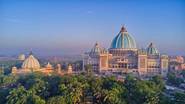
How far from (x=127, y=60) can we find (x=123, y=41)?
1769 millimetres

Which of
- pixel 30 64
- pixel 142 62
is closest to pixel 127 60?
pixel 142 62

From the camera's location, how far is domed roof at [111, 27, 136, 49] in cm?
2285

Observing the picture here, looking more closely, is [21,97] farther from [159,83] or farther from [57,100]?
[159,83]

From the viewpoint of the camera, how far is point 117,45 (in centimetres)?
2305

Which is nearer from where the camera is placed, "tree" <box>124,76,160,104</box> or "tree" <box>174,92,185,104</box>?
"tree" <box>174,92,185,104</box>

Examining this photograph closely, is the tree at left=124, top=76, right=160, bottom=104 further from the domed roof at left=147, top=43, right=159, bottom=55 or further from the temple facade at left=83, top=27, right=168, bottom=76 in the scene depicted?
the domed roof at left=147, top=43, right=159, bottom=55

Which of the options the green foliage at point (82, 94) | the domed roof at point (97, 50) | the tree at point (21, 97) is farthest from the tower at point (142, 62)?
the tree at point (21, 97)

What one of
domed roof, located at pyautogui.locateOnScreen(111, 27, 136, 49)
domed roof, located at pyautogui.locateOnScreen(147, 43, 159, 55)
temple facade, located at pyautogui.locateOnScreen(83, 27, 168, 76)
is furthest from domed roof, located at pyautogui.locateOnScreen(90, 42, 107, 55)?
domed roof, located at pyautogui.locateOnScreen(147, 43, 159, 55)

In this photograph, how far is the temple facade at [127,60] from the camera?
21.5 m

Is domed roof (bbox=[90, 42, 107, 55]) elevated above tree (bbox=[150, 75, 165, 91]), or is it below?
above

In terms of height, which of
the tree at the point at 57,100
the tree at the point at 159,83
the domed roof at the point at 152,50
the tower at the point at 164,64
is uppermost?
the domed roof at the point at 152,50

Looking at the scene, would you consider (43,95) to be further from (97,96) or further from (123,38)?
(123,38)

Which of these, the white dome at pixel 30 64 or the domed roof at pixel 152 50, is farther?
the domed roof at pixel 152 50

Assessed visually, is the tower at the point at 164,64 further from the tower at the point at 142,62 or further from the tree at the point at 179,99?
the tree at the point at 179,99
